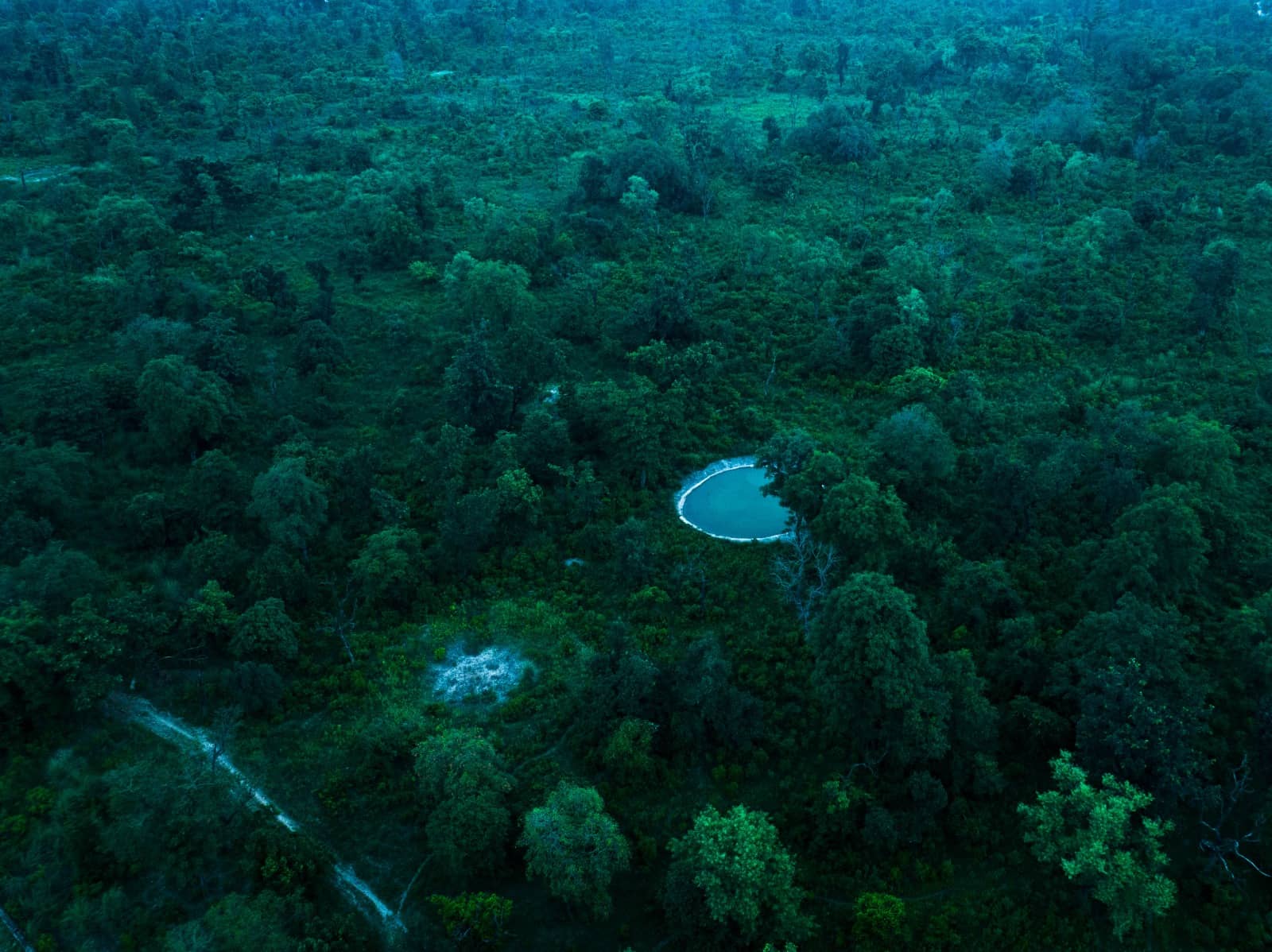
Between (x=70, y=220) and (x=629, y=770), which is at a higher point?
(x=70, y=220)

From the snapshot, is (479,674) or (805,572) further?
(805,572)

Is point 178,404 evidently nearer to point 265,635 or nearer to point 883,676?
point 265,635

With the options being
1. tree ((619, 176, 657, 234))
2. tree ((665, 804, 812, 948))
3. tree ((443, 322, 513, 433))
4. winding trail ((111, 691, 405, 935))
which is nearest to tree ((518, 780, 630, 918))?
tree ((665, 804, 812, 948))

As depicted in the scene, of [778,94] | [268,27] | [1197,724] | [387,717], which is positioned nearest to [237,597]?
[387,717]

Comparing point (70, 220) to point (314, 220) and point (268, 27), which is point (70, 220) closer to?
point (314, 220)

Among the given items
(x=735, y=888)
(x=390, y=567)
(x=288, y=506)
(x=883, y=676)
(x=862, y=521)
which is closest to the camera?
(x=735, y=888)

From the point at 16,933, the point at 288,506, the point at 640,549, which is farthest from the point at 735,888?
the point at 288,506

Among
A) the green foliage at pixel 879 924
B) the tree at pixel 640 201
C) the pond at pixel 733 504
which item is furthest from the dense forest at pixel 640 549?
the pond at pixel 733 504
